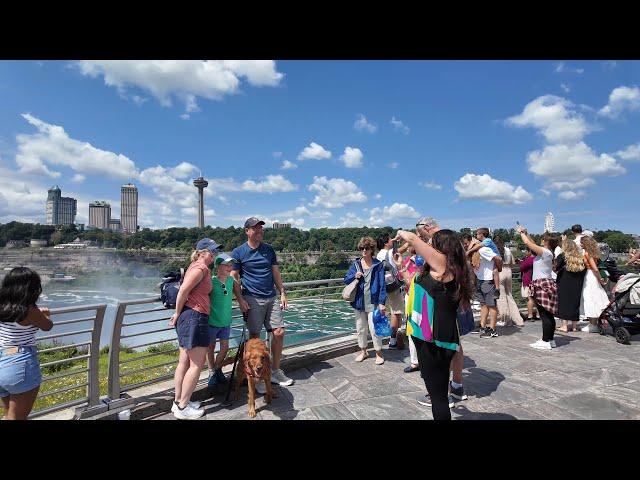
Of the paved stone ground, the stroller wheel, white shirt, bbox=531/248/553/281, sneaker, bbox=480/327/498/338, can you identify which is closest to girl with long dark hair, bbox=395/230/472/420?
the paved stone ground

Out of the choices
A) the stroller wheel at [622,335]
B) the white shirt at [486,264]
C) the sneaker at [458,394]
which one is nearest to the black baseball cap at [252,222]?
the sneaker at [458,394]

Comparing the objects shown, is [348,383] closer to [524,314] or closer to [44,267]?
[524,314]

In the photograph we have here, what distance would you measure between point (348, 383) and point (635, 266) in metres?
6.23

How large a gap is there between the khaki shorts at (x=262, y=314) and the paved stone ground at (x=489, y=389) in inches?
28.7

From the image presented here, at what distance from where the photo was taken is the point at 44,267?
377 feet

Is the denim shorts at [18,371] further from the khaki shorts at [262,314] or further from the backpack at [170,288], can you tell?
the khaki shorts at [262,314]

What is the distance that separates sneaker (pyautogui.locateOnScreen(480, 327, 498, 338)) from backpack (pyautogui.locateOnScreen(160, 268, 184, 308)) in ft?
17.3

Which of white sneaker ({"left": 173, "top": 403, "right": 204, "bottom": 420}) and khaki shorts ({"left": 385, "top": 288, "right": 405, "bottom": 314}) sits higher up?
khaki shorts ({"left": 385, "top": 288, "right": 405, "bottom": 314})

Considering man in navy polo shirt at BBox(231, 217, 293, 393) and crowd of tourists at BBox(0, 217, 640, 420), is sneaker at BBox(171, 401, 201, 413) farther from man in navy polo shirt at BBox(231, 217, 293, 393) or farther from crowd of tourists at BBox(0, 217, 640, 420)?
man in navy polo shirt at BBox(231, 217, 293, 393)

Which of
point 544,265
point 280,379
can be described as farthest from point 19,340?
point 544,265

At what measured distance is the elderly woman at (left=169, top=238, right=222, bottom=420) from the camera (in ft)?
10.8

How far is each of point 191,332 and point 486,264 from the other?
16.4ft

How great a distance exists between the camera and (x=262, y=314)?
161 inches

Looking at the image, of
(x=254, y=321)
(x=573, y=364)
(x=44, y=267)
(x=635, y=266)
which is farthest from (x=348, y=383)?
(x=44, y=267)
